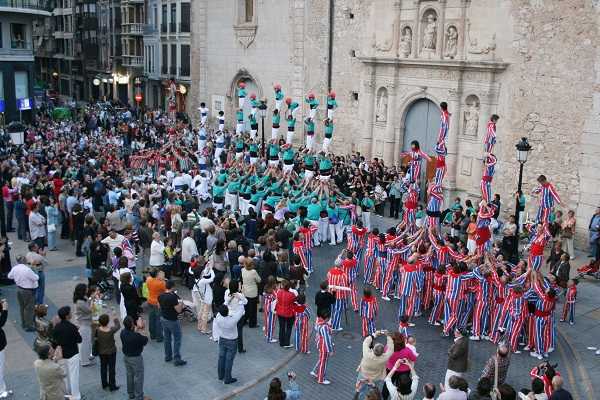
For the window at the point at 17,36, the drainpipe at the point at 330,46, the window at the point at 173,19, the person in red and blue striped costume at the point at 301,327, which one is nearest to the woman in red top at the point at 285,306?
the person in red and blue striped costume at the point at 301,327

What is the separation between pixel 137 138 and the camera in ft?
104

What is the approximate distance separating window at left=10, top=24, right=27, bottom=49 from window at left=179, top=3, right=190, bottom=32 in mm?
9988

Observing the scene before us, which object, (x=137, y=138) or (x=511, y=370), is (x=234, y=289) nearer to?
(x=511, y=370)

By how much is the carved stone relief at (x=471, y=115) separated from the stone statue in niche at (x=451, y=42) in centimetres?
161

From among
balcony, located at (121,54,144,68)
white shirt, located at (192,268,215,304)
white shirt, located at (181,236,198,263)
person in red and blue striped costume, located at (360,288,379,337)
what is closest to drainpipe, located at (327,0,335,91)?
white shirt, located at (181,236,198,263)

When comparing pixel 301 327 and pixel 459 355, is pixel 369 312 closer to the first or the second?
pixel 301 327

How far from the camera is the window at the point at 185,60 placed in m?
43.4

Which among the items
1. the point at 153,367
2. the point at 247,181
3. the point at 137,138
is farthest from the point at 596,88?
the point at 137,138

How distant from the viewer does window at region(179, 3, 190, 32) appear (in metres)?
42.8

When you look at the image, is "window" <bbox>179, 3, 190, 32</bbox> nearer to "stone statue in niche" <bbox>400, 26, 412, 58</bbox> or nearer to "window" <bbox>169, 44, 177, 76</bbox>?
"window" <bbox>169, 44, 177, 76</bbox>

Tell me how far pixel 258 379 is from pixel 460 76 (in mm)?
14419

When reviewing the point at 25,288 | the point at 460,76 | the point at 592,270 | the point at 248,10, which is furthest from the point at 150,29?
the point at 592,270

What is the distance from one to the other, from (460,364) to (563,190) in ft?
37.7

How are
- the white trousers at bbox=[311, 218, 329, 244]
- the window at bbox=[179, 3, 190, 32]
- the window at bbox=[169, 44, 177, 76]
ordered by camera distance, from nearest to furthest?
the white trousers at bbox=[311, 218, 329, 244] < the window at bbox=[179, 3, 190, 32] < the window at bbox=[169, 44, 177, 76]
